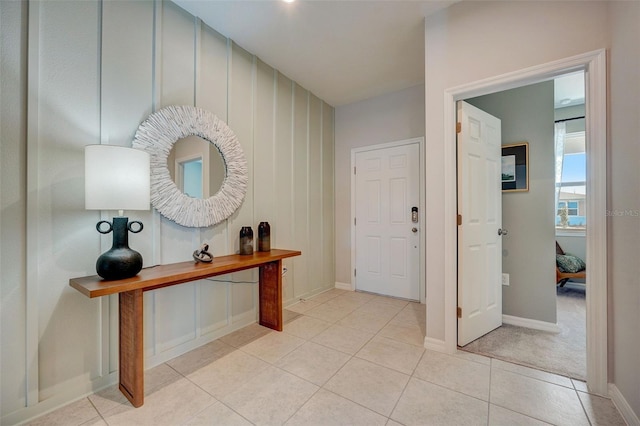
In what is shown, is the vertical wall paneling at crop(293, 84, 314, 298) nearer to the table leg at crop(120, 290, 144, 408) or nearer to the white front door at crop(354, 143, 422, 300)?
the white front door at crop(354, 143, 422, 300)

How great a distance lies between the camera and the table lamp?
1.37m

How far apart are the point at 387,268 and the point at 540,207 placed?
1787mm

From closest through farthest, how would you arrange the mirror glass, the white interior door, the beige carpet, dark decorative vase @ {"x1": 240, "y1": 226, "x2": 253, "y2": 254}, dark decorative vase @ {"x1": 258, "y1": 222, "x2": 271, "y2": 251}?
the beige carpet
the mirror glass
the white interior door
dark decorative vase @ {"x1": 240, "y1": 226, "x2": 253, "y2": 254}
dark decorative vase @ {"x1": 258, "y1": 222, "x2": 271, "y2": 251}

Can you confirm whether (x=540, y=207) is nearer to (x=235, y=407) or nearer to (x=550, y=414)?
(x=550, y=414)

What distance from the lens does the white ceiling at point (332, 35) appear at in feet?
6.68

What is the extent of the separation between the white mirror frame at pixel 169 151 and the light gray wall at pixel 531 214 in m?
2.77

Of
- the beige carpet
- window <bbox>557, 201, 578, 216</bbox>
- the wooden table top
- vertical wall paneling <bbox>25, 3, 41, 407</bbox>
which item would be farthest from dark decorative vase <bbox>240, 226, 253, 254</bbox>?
window <bbox>557, 201, 578, 216</bbox>

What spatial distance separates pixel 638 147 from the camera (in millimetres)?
1271

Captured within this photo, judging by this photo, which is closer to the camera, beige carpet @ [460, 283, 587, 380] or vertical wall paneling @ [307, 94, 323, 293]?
beige carpet @ [460, 283, 587, 380]

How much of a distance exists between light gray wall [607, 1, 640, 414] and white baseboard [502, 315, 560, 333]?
102cm

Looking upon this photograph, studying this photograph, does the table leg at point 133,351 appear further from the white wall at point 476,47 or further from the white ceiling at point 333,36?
the white ceiling at point 333,36

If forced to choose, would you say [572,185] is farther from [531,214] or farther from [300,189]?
[300,189]

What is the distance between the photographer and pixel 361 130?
12.2 ft

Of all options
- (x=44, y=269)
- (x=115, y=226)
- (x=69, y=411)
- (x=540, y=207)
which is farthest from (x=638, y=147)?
(x=69, y=411)
